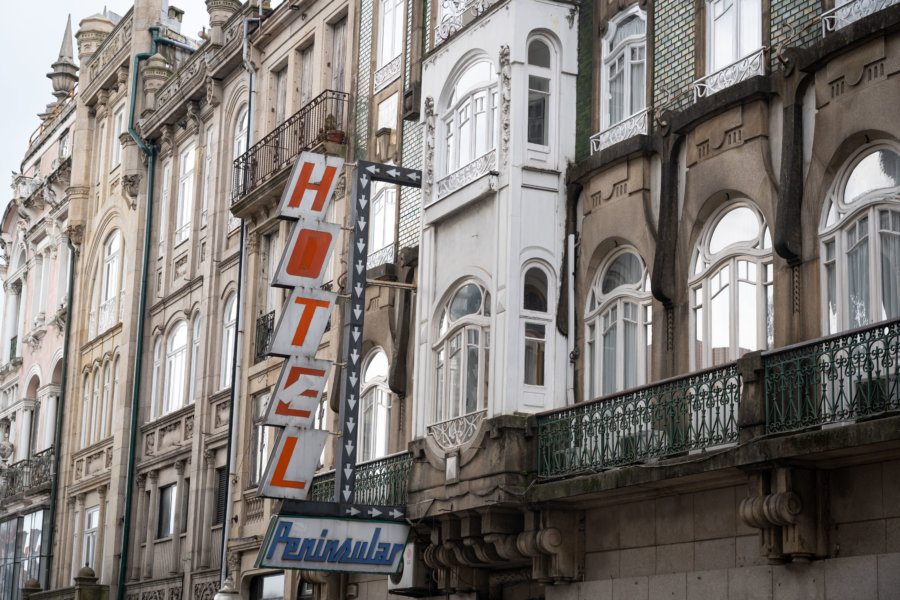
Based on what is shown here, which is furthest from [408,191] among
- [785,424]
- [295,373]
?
[785,424]

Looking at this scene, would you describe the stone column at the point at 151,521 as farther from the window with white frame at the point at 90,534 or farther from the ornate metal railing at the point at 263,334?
the ornate metal railing at the point at 263,334

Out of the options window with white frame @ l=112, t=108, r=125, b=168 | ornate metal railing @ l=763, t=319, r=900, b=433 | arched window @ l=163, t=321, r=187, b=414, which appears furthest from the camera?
window with white frame @ l=112, t=108, r=125, b=168

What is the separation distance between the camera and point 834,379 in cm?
1495

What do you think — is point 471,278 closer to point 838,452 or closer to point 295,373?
point 295,373

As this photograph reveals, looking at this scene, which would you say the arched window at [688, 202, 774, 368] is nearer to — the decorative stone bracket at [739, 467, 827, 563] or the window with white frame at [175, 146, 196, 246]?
the decorative stone bracket at [739, 467, 827, 563]

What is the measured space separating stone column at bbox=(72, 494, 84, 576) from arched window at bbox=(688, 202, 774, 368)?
2486 cm

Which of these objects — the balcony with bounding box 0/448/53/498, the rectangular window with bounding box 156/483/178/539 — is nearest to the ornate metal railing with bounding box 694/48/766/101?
the rectangular window with bounding box 156/483/178/539

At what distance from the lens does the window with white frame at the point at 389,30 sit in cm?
2736

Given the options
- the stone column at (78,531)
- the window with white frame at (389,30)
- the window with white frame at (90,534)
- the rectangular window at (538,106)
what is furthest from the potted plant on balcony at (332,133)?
the stone column at (78,531)

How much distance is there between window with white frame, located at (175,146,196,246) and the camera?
36.1 m

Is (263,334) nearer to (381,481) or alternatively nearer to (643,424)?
(381,481)

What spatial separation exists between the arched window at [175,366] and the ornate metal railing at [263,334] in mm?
4617

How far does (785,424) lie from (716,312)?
3063mm

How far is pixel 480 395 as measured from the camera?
20859 mm
